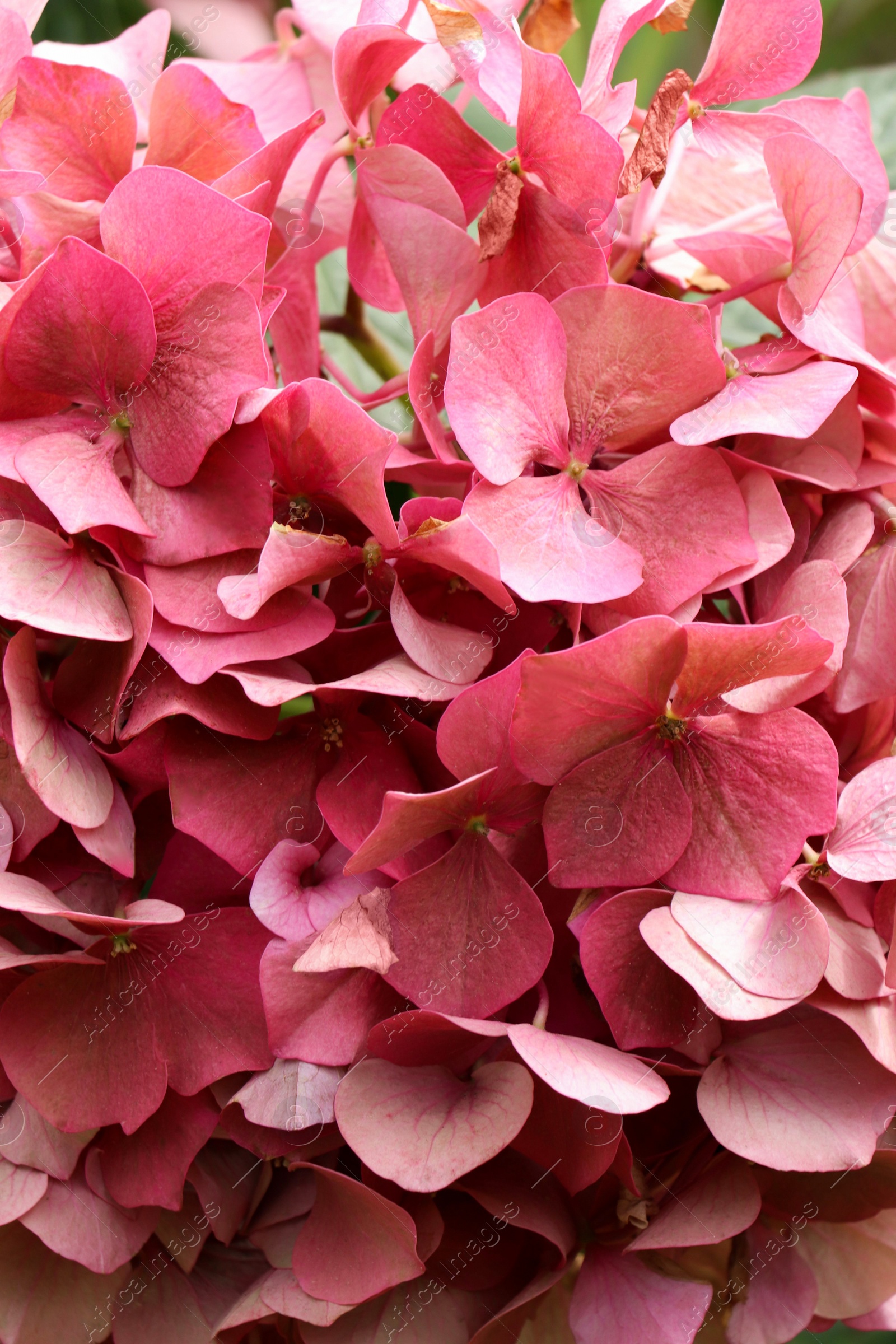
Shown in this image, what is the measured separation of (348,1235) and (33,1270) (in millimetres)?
99

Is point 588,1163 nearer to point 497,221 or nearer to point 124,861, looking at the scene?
point 124,861

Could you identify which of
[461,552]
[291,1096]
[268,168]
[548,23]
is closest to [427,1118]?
[291,1096]

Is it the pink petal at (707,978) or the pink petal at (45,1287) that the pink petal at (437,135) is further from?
the pink petal at (45,1287)

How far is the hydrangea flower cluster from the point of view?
0.25 meters

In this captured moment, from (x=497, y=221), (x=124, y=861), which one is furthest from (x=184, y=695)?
(x=497, y=221)

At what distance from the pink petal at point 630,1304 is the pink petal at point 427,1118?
0.23 feet

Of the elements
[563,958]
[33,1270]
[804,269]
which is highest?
[804,269]

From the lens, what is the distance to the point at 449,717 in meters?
0.24

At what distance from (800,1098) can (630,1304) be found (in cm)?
7

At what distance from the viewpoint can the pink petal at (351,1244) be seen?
0.25 m

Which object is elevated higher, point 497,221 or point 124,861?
point 497,221

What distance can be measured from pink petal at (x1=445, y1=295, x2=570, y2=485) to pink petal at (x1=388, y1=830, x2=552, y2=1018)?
0.09 metres

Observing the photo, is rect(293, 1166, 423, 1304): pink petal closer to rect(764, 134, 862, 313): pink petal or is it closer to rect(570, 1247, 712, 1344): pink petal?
rect(570, 1247, 712, 1344): pink petal

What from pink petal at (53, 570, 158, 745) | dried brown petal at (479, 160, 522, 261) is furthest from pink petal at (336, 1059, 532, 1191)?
dried brown petal at (479, 160, 522, 261)
